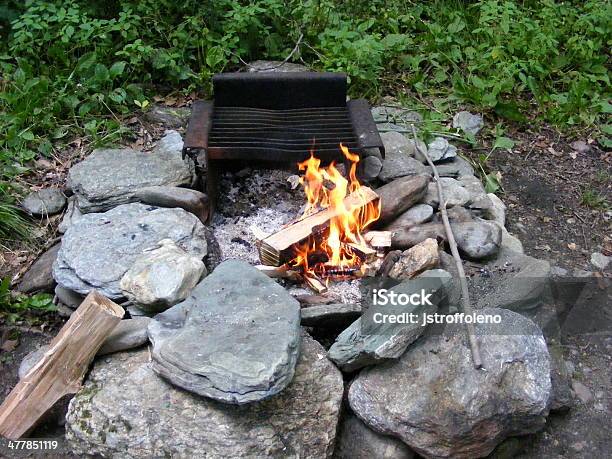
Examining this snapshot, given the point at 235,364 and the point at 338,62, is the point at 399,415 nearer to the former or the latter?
the point at 235,364

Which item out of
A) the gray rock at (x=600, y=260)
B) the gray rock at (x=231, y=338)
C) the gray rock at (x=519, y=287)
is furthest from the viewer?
the gray rock at (x=600, y=260)

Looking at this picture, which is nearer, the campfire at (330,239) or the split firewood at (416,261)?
the split firewood at (416,261)

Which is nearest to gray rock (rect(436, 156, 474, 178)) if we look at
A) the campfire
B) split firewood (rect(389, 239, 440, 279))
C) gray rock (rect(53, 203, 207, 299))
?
the campfire

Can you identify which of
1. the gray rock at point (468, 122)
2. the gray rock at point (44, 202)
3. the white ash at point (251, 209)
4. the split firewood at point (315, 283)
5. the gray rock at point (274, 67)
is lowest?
the gray rock at point (468, 122)

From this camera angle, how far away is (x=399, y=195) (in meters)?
4.05

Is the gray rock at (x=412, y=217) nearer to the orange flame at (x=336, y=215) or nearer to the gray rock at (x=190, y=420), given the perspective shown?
the orange flame at (x=336, y=215)

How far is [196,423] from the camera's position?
2836 mm

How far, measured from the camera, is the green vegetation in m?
5.25

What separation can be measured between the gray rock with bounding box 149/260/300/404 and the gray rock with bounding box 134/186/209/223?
0.66 m

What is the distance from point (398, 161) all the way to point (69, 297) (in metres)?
2.18

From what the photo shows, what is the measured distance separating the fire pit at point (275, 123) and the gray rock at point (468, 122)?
49.9 inches

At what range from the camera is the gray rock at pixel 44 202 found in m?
4.37

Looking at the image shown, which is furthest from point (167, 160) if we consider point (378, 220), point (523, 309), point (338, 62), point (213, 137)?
point (523, 309)

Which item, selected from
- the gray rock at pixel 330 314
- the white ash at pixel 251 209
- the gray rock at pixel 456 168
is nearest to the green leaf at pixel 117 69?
the white ash at pixel 251 209
